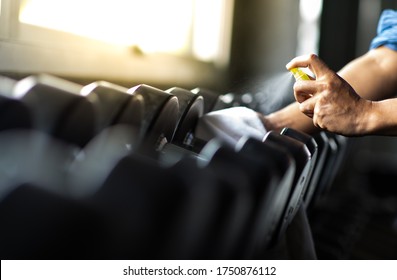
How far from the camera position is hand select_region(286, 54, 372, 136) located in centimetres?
70

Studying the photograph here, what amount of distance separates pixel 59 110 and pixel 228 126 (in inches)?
14.3

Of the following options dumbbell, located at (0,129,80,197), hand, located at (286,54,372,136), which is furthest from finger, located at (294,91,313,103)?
dumbbell, located at (0,129,80,197)

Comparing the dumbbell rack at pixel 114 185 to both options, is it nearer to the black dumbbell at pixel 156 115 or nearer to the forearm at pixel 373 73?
the black dumbbell at pixel 156 115

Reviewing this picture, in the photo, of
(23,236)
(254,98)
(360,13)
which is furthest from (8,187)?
(360,13)

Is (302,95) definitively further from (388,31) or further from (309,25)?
(309,25)

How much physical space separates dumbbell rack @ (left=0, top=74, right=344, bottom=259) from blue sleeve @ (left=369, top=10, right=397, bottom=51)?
1.80 ft

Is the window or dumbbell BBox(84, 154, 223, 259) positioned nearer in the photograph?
dumbbell BBox(84, 154, 223, 259)

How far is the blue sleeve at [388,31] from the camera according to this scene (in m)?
0.91

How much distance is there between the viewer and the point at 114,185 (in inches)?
11.3

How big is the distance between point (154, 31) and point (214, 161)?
1.09m

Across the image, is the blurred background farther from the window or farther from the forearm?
the forearm

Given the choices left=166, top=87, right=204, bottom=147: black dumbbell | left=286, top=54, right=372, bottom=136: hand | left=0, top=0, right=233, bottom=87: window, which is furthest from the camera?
left=0, top=0, right=233, bottom=87: window
